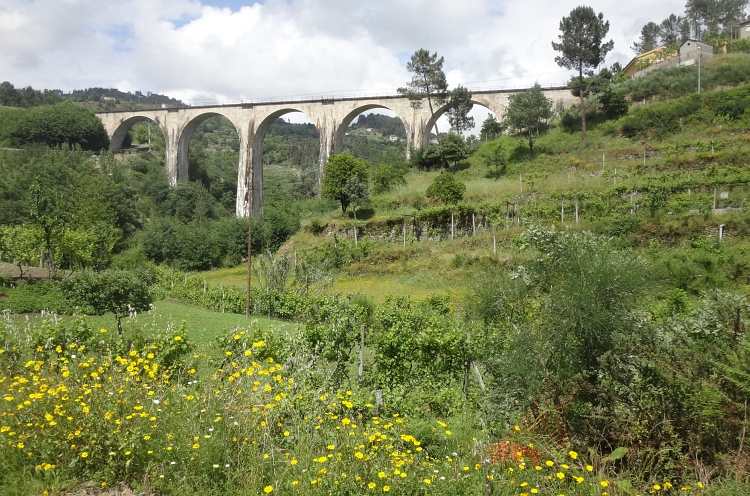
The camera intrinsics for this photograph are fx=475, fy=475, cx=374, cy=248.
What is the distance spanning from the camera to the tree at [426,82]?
3434 centimetres

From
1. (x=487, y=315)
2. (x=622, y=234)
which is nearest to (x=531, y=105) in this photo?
(x=622, y=234)

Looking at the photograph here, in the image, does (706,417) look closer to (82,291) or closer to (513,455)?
(513,455)

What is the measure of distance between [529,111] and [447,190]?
29.6ft

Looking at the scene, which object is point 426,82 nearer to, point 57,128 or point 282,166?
point 57,128

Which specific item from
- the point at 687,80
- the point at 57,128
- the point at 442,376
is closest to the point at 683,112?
the point at 687,80

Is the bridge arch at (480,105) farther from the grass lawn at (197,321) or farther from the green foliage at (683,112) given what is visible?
the grass lawn at (197,321)

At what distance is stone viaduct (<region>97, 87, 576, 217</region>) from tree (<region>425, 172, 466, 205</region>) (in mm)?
10939

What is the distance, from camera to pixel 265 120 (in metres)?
41.4

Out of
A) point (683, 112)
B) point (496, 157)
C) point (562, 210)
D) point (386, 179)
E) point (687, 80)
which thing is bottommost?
point (562, 210)

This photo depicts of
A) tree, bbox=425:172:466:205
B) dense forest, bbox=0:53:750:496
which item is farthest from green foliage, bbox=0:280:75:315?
tree, bbox=425:172:466:205

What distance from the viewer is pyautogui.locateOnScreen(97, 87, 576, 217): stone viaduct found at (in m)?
36.1

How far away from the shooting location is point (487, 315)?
8.27m

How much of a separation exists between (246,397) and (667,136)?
28350mm

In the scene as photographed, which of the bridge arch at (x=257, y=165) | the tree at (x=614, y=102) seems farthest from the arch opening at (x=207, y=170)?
the tree at (x=614, y=102)
